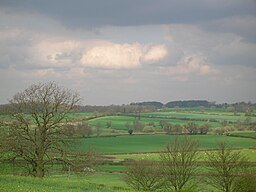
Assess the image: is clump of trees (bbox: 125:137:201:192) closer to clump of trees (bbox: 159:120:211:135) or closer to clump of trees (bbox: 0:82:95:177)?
clump of trees (bbox: 0:82:95:177)

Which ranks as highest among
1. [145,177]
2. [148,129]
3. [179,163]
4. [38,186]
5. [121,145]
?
[38,186]

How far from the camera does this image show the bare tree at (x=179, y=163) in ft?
154

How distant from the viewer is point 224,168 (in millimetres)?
46906

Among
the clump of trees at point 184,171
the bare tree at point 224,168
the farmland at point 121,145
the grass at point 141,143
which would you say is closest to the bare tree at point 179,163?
the clump of trees at point 184,171

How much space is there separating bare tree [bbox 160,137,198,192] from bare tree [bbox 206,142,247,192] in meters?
2.36

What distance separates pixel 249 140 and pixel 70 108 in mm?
61732

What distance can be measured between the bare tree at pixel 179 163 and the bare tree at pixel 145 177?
99cm

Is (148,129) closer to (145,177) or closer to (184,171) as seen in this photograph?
(184,171)

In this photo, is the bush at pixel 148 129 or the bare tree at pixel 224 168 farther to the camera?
the bush at pixel 148 129

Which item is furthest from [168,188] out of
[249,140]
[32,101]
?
[249,140]

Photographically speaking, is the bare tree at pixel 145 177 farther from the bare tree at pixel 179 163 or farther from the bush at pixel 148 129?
the bush at pixel 148 129

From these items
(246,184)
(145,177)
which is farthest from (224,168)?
(145,177)

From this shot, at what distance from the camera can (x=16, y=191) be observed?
749 inches

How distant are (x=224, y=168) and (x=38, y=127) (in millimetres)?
22803
